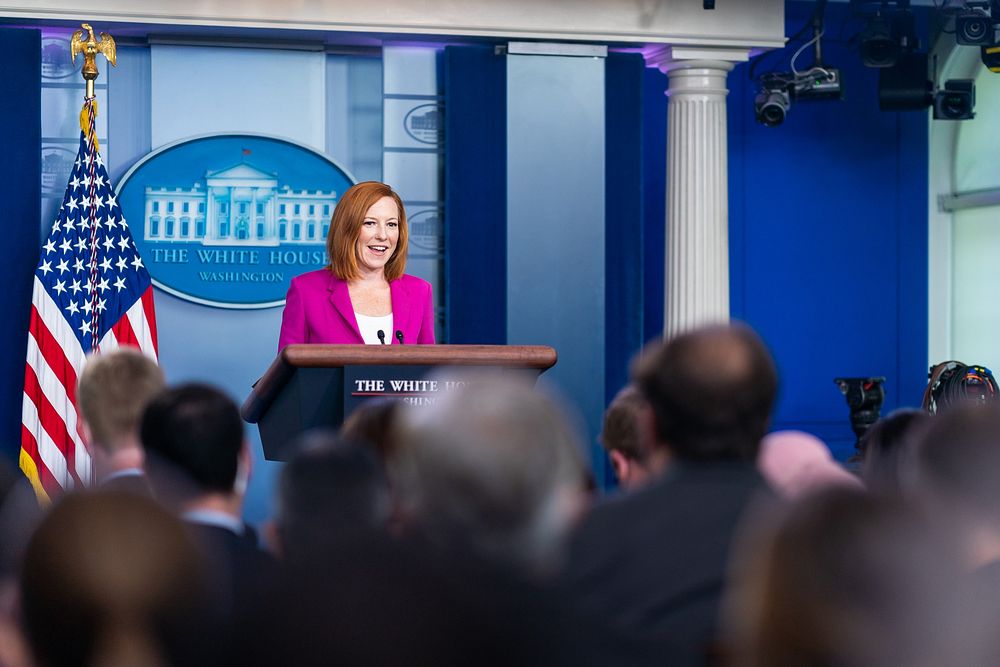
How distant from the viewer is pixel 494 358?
11.3 feet

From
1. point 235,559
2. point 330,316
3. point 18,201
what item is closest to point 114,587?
point 235,559

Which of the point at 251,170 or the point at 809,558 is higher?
the point at 251,170

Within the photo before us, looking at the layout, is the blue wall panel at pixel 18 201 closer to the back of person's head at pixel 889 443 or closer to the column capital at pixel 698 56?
the column capital at pixel 698 56

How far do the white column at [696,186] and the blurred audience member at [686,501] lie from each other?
4970 millimetres

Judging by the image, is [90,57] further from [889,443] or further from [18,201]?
[889,443]

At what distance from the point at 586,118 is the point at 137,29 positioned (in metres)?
2.30

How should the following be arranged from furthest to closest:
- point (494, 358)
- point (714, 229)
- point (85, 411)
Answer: point (714, 229) < point (494, 358) < point (85, 411)

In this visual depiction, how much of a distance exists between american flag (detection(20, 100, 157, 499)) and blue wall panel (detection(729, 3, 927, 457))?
380 centimetres

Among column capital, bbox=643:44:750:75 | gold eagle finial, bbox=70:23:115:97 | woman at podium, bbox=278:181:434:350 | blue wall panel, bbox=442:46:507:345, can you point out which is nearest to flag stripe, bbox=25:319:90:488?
gold eagle finial, bbox=70:23:115:97

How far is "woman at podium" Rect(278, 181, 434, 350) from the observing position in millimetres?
4273

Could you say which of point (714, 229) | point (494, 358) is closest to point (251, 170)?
point (714, 229)

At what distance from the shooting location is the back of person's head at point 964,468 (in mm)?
1821

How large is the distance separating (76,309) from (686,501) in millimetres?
4751

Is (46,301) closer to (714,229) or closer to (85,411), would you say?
(714,229)
